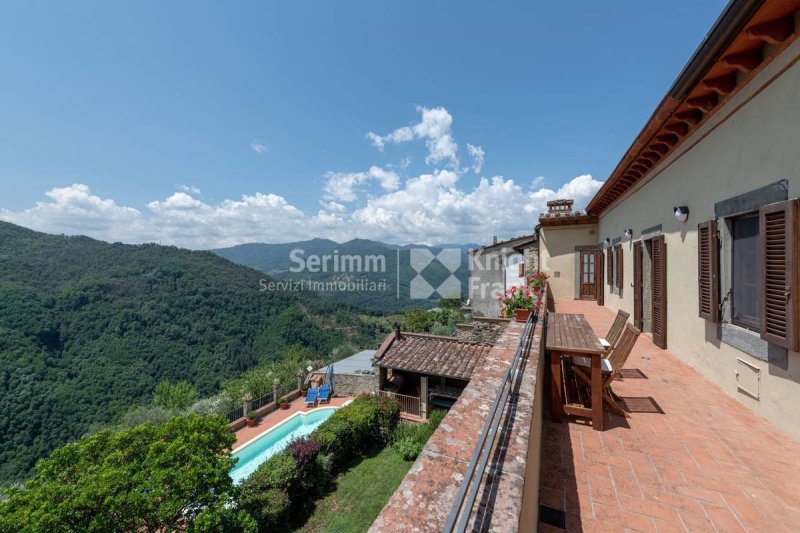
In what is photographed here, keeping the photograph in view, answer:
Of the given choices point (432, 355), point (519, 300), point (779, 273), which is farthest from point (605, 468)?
point (432, 355)

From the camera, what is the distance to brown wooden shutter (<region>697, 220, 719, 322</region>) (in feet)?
14.0

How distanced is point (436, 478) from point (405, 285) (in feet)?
480

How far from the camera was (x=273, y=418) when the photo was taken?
16141 millimetres

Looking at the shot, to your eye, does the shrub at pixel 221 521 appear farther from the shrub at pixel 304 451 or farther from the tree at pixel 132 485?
the shrub at pixel 304 451

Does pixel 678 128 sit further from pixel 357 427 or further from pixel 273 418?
pixel 273 418

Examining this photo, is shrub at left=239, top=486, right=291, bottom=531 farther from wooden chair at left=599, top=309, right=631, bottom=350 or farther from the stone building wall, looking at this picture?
the stone building wall

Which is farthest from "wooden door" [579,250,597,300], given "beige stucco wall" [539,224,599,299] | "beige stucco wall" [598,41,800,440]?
"beige stucco wall" [598,41,800,440]

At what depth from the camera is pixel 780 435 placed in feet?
10.2

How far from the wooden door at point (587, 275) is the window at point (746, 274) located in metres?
9.13

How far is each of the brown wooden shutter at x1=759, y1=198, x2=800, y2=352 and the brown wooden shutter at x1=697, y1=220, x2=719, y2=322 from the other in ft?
3.54

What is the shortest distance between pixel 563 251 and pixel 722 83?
1017cm

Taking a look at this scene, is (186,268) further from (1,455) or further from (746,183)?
(746,183)

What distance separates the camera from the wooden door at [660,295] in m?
5.95

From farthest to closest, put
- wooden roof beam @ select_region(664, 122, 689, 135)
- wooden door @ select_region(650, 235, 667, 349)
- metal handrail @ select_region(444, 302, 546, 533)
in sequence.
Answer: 1. wooden door @ select_region(650, 235, 667, 349)
2. wooden roof beam @ select_region(664, 122, 689, 135)
3. metal handrail @ select_region(444, 302, 546, 533)
